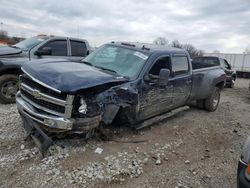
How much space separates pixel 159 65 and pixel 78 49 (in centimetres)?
411

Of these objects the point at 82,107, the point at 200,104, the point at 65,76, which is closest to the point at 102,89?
the point at 82,107

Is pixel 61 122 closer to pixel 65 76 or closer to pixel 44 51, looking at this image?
pixel 65 76

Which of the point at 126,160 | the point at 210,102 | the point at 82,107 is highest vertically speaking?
the point at 82,107

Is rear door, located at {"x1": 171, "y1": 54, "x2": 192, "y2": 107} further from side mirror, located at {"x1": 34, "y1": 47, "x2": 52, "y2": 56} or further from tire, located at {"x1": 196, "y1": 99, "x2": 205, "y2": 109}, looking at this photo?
side mirror, located at {"x1": 34, "y1": 47, "x2": 52, "y2": 56}

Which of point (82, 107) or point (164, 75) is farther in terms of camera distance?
point (164, 75)

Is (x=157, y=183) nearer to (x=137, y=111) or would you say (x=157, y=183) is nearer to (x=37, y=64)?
(x=137, y=111)

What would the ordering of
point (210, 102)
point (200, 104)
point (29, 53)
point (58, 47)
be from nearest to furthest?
1. point (29, 53)
2. point (210, 102)
3. point (200, 104)
4. point (58, 47)

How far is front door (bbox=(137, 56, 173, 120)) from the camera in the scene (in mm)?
5154

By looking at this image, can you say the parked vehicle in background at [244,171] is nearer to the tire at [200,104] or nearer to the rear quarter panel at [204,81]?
the rear quarter panel at [204,81]

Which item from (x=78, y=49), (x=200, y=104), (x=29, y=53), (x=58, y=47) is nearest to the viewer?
(x=29, y=53)

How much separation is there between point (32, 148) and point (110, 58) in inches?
95.5

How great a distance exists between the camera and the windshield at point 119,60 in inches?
205

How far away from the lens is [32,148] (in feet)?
14.4

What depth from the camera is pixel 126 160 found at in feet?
14.2
